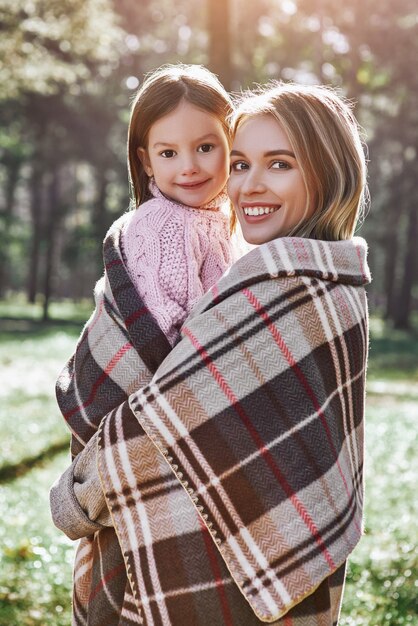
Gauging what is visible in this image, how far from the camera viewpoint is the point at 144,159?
2.68 metres

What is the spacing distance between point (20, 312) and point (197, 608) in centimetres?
3144

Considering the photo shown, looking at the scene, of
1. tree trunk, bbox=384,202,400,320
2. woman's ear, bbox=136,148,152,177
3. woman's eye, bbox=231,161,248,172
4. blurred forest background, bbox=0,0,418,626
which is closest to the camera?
woman's eye, bbox=231,161,248,172

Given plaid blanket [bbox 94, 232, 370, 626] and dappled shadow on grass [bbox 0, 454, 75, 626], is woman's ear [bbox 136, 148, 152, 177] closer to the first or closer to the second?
plaid blanket [bbox 94, 232, 370, 626]

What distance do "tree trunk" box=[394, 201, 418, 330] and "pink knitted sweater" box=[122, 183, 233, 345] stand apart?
2651 cm

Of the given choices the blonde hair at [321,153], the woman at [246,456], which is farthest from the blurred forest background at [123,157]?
the woman at [246,456]

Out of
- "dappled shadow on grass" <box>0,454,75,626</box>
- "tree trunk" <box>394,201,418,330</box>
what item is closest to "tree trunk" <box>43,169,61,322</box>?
"tree trunk" <box>394,201,418,330</box>

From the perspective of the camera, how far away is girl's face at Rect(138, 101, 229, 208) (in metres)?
2.51

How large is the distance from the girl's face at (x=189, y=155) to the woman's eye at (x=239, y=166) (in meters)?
0.15

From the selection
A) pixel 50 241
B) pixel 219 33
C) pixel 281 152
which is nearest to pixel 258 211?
pixel 281 152

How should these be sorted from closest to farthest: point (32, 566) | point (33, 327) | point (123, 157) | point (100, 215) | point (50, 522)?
1. point (32, 566)
2. point (50, 522)
3. point (33, 327)
4. point (123, 157)
5. point (100, 215)

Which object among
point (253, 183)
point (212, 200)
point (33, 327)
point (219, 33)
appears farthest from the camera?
point (33, 327)

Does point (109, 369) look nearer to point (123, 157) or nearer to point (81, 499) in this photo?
point (81, 499)

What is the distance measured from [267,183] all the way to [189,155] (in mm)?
367

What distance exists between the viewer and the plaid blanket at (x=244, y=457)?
6.40 feet
